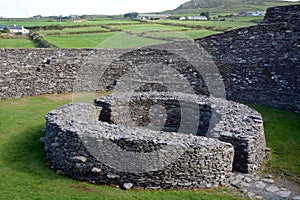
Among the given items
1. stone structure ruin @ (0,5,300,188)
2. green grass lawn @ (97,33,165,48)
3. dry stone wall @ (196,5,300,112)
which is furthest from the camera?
green grass lawn @ (97,33,165,48)

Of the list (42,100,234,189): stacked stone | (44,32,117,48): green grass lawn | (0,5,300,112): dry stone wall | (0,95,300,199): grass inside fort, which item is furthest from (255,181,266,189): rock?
(44,32,117,48): green grass lawn

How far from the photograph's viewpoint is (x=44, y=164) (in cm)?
1070

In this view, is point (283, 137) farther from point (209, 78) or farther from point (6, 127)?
point (6, 127)

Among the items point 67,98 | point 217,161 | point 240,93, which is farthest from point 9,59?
point 217,161

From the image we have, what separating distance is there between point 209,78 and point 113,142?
1093cm

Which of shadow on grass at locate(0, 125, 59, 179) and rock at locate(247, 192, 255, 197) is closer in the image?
rock at locate(247, 192, 255, 197)

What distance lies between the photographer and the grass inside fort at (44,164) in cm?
902

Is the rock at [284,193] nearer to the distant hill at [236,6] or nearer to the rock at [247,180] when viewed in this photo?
the rock at [247,180]

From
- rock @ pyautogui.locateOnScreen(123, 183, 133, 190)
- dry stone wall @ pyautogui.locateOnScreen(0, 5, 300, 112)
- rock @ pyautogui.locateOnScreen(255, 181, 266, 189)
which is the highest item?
dry stone wall @ pyautogui.locateOnScreen(0, 5, 300, 112)

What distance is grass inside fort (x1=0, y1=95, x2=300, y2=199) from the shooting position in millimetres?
9016

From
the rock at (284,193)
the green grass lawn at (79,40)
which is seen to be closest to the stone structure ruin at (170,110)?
the rock at (284,193)

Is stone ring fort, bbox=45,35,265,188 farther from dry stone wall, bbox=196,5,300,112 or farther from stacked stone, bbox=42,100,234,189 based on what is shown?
dry stone wall, bbox=196,5,300,112

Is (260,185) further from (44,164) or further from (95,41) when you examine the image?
(95,41)

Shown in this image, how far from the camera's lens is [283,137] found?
13.4m
